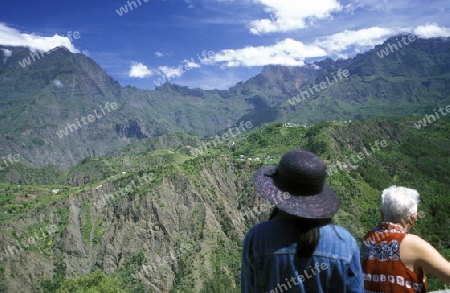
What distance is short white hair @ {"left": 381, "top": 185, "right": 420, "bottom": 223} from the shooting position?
5711 mm

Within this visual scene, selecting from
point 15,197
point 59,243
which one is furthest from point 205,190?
point 15,197

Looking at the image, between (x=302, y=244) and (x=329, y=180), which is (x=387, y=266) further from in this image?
(x=329, y=180)

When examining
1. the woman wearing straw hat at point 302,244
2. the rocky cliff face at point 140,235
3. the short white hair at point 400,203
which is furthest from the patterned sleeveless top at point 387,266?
the rocky cliff face at point 140,235

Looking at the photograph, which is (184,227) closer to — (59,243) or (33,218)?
(59,243)

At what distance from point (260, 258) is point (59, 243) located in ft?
317

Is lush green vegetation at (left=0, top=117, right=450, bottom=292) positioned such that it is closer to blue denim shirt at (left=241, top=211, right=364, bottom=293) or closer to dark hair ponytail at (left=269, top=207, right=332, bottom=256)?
blue denim shirt at (left=241, top=211, right=364, bottom=293)

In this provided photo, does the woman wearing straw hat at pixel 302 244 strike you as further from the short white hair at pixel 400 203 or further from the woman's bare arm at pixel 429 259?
the short white hair at pixel 400 203

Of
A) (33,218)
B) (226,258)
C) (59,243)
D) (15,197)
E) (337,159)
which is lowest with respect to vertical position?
(226,258)

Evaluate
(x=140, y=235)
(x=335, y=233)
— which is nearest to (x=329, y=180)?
(x=140, y=235)

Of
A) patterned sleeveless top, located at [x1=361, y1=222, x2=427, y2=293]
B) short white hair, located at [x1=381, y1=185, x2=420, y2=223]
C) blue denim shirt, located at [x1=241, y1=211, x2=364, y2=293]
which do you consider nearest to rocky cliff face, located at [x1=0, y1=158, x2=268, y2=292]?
patterned sleeveless top, located at [x1=361, y1=222, x2=427, y2=293]

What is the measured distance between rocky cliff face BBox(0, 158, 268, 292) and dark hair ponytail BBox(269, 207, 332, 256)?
77.8 metres

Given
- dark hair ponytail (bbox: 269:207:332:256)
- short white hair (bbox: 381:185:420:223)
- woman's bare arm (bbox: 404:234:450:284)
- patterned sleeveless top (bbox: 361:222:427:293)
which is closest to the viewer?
dark hair ponytail (bbox: 269:207:332:256)

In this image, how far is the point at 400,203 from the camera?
571cm

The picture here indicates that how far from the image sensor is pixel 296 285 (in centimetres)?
434
